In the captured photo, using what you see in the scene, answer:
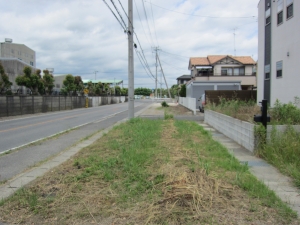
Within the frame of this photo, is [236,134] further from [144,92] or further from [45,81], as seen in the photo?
[144,92]

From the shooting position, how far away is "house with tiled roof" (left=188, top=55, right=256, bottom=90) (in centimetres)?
4191

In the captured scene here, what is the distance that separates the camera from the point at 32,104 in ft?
87.8

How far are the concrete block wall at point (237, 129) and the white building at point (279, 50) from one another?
4689 mm

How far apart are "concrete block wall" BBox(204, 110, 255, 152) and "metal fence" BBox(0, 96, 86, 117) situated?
60.6 ft

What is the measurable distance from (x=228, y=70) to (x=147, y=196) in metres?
42.1

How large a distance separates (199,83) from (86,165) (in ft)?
94.3

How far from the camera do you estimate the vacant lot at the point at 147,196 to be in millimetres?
3361

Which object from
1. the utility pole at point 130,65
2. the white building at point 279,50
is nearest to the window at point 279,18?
the white building at point 279,50

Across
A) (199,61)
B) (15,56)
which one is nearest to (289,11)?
(199,61)

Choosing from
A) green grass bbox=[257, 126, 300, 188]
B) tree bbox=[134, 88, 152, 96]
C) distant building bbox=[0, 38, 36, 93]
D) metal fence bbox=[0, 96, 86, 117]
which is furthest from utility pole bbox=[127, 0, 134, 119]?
tree bbox=[134, 88, 152, 96]

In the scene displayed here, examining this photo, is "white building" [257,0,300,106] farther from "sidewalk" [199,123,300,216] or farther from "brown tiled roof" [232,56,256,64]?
"brown tiled roof" [232,56,256,64]

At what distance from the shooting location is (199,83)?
108 ft

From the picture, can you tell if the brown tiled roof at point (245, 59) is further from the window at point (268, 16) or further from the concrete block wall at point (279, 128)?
the concrete block wall at point (279, 128)

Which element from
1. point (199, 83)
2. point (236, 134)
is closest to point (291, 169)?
A: point (236, 134)
